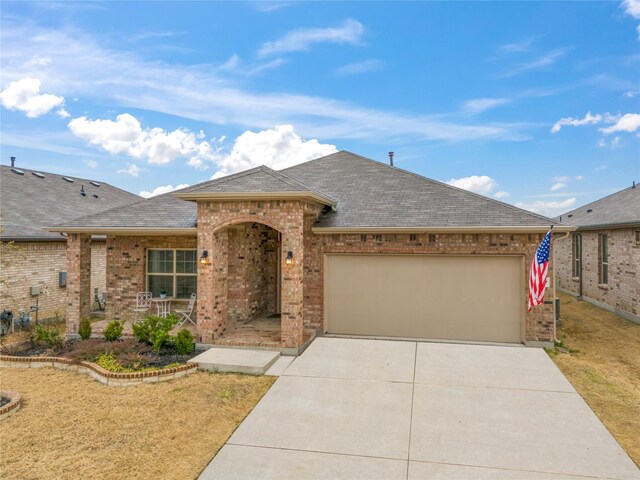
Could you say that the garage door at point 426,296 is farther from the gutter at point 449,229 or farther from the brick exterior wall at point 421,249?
the gutter at point 449,229

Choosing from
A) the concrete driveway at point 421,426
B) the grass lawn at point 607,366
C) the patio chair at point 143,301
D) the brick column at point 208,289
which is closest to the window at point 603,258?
the grass lawn at point 607,366

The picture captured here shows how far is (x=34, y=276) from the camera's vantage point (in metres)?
11.9

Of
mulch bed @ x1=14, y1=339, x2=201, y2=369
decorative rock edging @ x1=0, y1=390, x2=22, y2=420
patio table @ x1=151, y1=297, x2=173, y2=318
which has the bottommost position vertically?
decorative rock edging @ x1=0, y1=390, x2=22, y2=420

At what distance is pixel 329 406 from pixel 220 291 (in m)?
4.25

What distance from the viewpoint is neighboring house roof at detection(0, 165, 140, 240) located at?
12.1m

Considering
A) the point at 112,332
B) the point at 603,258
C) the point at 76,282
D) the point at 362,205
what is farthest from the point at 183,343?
the point at 603,258

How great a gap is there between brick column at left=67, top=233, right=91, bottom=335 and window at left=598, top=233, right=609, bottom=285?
17.5 meters

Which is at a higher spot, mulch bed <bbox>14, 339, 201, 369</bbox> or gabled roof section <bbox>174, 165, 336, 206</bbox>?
gabled roof section <bbox>174, 165, 336, 206</bbox>

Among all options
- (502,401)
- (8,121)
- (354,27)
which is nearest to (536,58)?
(354,27)

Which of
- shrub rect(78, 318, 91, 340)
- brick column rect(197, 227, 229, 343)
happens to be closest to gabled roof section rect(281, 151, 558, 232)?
brick column rect(197, 227, 229, 343)

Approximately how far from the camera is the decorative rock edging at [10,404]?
5558 mm

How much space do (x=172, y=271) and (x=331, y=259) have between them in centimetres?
481

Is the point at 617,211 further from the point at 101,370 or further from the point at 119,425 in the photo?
→ the point at 101,370

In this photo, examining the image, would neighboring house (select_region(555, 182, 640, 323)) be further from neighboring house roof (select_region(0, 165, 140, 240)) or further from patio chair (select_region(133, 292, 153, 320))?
neighboring house roof (select_region(0, 165, 140, 240))
